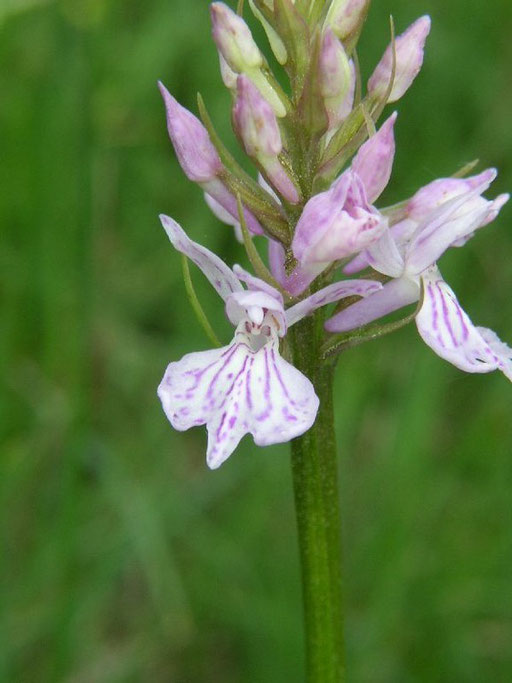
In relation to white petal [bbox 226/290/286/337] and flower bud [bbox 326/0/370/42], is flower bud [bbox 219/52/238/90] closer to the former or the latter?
flower bud [bbox 326/0/370/42]

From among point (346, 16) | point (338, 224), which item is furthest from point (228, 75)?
point (338, 224)

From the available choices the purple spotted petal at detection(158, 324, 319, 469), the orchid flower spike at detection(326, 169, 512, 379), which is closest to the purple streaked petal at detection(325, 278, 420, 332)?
the orchid flower spike at detection(326, 169, 512, 379)

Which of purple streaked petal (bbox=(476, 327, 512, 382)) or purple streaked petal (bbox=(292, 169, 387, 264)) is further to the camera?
purple streaked petal (bbox=(476, 327, 512, 382))

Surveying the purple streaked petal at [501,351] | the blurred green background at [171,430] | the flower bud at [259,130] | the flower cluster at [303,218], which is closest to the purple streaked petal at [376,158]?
the flower cluster at [303,218]

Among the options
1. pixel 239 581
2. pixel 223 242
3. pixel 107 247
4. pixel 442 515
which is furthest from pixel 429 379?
pixel 107 247

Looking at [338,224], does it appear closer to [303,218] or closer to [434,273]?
[303,218]

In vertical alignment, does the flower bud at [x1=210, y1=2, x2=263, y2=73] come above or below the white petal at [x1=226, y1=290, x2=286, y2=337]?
above

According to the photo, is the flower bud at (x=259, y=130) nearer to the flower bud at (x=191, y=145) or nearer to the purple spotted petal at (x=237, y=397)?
the flower bud at (x=191, y=145)

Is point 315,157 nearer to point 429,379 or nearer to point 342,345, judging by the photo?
point 342,345
